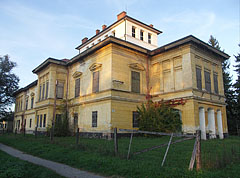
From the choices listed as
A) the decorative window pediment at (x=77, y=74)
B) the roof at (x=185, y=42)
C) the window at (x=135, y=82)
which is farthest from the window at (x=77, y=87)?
the roof at (x=185, y=42)

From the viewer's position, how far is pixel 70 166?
8.46 m

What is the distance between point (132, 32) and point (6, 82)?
83.2 ft

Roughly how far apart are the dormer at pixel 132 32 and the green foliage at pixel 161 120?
41.2ft

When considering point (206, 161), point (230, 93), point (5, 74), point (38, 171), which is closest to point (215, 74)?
point (230, 93)

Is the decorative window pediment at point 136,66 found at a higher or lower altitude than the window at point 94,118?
higher

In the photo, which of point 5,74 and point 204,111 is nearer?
point 204,111

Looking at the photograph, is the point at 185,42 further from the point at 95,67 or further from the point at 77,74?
the point at 77,74

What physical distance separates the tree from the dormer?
17466 mm

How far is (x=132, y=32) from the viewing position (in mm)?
29078

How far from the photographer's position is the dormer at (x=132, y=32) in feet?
92.9

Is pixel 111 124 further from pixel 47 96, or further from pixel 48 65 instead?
pixel 48 65

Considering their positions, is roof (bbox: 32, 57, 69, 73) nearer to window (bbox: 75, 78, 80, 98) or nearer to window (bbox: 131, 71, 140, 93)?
window (bbox: 75, 78, 80, 98)

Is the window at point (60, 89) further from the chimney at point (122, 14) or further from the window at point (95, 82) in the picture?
the chimney at point (122, 14)

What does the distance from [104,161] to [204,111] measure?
15487 millimetres
